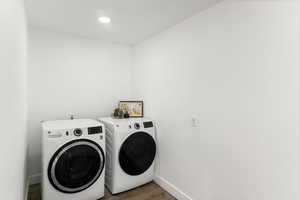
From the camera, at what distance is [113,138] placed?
2.11 m

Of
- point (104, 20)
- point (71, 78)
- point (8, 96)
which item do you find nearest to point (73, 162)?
point (8, 96)

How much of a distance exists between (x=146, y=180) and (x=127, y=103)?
4.09 ft

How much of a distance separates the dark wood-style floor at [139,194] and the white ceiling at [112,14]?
7.27 feet

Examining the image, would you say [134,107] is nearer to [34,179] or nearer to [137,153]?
[137,153]

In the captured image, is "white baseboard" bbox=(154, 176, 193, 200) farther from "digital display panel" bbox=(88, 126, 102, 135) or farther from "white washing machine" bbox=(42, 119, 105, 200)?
"digital display panel" bbox=(88, 126, 102, 135)

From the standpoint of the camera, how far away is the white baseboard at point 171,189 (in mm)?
2002

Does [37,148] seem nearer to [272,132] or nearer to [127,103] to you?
[127,103]

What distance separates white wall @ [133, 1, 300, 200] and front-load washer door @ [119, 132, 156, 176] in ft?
0.65

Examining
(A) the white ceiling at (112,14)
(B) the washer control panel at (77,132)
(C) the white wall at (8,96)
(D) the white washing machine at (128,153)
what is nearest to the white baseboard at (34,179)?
(D) the white washing machine at (128,153)

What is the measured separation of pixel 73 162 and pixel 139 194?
98cm

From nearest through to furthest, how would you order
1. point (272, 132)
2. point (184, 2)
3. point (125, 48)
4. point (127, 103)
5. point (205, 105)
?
point (272, 132) → point (184, 2) → point (205, 105) → point (127, 103) → point (125, 48)

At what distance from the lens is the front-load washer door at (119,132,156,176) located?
2127 mm

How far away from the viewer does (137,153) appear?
7.24ft

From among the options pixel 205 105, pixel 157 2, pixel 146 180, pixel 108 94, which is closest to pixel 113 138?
pixel 146 180
